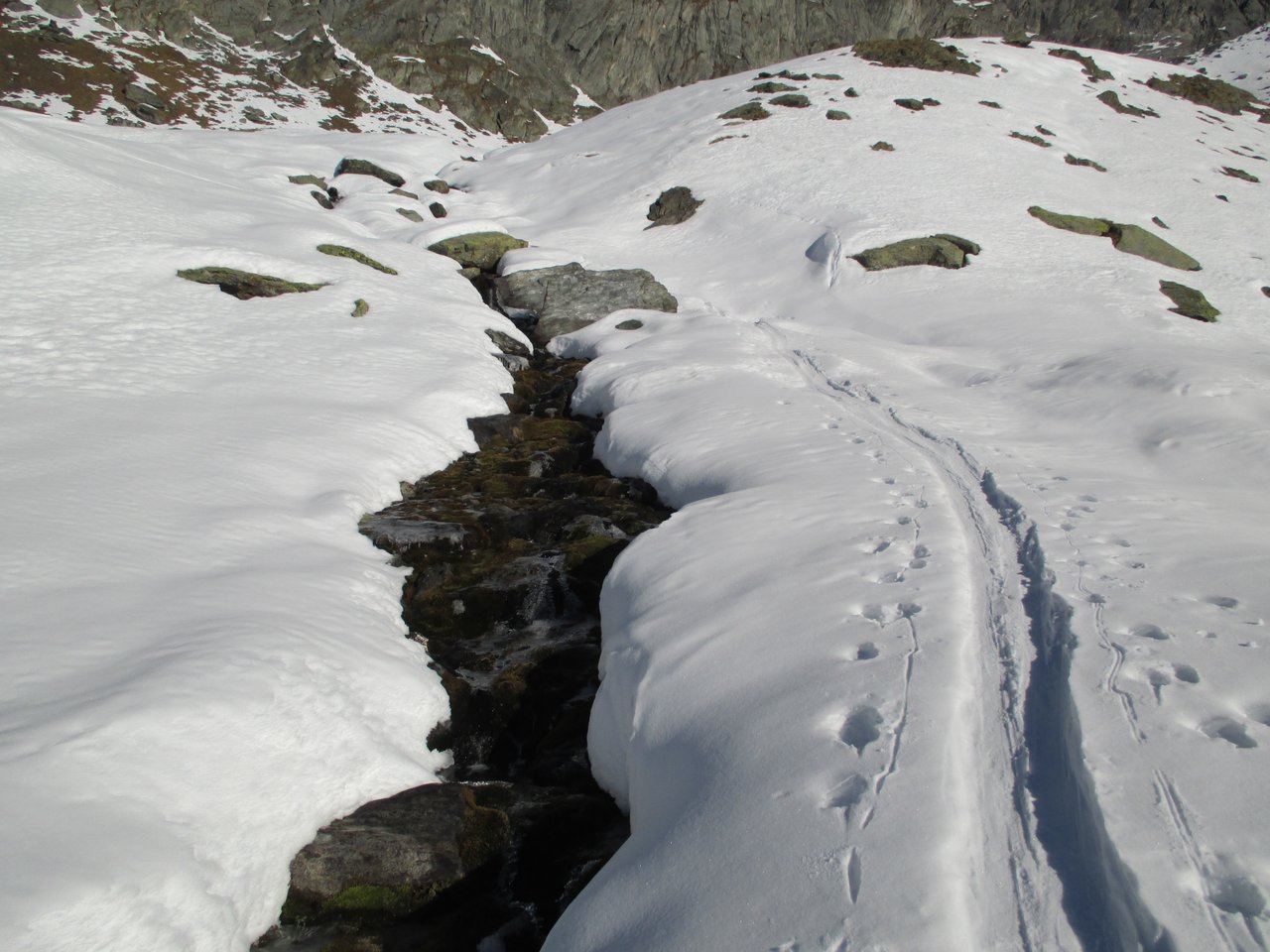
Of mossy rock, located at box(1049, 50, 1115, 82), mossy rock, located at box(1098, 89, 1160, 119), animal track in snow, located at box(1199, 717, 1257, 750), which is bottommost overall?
animal track in snow, located at box(1199, 717, 1257, 750)

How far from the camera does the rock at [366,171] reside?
108ft

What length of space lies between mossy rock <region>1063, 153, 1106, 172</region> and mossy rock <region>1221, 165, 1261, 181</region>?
19.2ft

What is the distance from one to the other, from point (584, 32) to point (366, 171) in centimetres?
8221

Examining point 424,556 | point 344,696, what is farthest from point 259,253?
point 344,696

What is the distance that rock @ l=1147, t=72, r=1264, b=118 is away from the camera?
1690 inches

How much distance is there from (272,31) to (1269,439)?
9669 centimetres

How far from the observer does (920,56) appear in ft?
141

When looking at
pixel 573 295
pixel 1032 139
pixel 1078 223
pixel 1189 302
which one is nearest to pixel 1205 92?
pixel 1032 139

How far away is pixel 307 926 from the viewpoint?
463cm

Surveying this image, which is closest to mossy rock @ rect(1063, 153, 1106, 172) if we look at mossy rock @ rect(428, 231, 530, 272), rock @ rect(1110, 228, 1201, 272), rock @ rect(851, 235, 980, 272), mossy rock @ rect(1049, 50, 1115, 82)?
rock @ rect(1110, 228, 1201, 272)

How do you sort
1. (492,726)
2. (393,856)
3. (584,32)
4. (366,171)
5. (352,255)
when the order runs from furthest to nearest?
(584,32)
(366,171)
(352,255)
(492,726)
(393,856)

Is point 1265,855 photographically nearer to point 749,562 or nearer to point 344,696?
point 749,562

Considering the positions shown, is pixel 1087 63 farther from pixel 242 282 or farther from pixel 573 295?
pixel 242 282

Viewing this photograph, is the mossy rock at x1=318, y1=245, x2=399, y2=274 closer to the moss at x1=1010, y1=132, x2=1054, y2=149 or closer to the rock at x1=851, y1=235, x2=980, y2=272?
the rock at x1=851, y1=235, x2=980, y2=272
